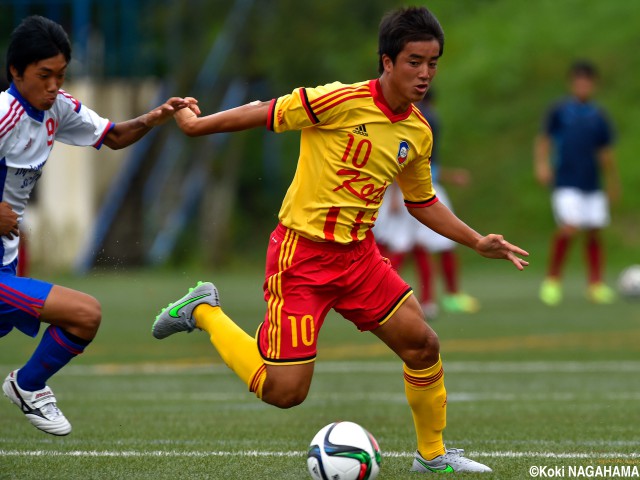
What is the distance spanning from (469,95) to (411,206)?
22446mm

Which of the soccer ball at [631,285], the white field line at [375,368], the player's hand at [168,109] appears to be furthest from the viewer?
the soccer ball at [631,285]

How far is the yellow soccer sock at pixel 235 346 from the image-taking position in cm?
582

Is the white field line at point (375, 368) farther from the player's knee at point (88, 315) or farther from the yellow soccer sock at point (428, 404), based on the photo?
the player's knee at point (88, 315)

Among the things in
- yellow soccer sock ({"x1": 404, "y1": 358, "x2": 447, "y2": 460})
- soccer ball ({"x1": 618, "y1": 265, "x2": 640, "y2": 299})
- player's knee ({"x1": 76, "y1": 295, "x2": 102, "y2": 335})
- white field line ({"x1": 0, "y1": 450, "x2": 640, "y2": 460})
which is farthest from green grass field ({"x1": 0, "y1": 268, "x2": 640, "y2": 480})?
soccer ball ({"x1": 618, "y1": 265, "x2": 640, "y2": 299})

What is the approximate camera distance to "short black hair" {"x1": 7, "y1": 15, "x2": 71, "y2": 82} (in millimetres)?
5730

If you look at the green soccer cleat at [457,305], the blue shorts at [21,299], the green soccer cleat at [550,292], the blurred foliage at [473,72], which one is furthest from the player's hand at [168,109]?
the blurred foliage at [473,72]

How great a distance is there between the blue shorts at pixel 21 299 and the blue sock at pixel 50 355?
0.40 ft

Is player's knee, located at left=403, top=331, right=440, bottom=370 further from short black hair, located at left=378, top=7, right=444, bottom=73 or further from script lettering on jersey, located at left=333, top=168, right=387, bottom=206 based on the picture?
short black hair, located at left=378, top=7, right=444, bottom=73

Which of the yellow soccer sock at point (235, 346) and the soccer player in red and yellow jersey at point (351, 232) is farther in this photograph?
the yellow soccer sock at point (235, 346)

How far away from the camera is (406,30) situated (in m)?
5.63

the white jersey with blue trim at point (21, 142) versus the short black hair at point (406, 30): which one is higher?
the short black hair at point (406, 30)

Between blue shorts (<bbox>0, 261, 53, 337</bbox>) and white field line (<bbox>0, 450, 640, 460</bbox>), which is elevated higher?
blue shorts (<bbox>0, 261, 53, 337</bbox>)

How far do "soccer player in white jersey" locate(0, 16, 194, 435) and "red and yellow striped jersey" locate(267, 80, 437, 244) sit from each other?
0.63 m

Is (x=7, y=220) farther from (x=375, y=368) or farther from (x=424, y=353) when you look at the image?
(x=375, y=368)
